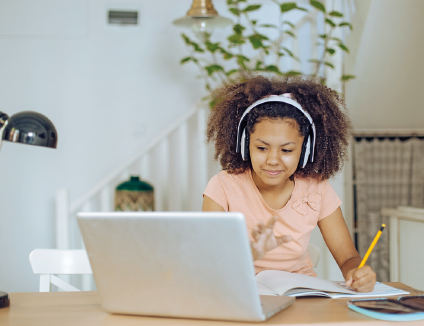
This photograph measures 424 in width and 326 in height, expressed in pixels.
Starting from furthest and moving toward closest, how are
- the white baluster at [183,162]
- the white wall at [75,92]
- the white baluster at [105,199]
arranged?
the white wall at [75,92] < the white baluster at [183,162] < the white baluster at [105,199]

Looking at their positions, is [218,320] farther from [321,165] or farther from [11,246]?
[11,246]

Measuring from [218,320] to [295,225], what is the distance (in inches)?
25.1

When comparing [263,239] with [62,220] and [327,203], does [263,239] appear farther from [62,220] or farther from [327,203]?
[62,220]

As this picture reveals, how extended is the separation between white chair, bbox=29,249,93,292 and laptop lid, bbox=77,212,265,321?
54 cm

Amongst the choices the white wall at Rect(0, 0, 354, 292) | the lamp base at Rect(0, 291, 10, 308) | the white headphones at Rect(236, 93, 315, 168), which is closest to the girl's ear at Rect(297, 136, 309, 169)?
the white headphones at Rect(236, 93, 315, 168)

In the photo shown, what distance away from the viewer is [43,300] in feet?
3.09

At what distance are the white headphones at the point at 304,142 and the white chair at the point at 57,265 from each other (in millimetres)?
535

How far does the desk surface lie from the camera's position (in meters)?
0.74

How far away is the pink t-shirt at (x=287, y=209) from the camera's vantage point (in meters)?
1.32

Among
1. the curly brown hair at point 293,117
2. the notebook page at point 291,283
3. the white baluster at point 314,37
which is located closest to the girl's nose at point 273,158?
the curly brown hair at point 293,117

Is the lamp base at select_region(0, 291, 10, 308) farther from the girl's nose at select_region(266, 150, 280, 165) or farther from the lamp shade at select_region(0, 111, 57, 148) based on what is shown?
the girl's nose at select_region(266, 150, 280, 165)

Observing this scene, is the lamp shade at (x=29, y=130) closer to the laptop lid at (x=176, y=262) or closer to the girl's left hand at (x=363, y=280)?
the laptop lid at (x=176, y=262)

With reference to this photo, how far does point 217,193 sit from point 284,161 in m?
0.24

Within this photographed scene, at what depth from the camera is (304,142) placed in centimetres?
134
